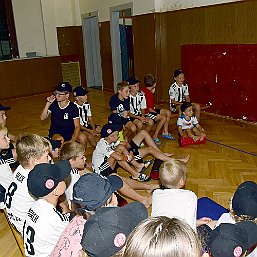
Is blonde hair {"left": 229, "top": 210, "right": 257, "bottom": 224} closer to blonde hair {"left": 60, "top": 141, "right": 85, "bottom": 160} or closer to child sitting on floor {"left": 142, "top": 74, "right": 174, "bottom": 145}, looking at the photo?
blonde hair {"left": 60, "top": 141, "right": 85, "bottom": 160}

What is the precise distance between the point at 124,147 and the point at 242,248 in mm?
3083

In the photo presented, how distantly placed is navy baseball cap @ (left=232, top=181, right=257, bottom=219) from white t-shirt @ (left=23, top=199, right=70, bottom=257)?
107 cm

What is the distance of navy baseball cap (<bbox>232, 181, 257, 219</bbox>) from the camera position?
1.93 metres

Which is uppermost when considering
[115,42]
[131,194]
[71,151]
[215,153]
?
[115,42]

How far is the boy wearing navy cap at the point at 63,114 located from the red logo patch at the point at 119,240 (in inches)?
142

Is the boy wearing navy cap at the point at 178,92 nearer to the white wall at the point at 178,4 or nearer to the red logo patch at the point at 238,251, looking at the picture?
the white wall at the point at 178,4

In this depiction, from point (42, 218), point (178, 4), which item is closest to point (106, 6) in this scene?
point (178, 4)

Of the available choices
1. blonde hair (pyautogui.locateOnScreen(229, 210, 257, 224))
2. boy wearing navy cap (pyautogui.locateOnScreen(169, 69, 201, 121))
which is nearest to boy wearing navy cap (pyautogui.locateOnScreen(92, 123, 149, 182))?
blonde hair (pyautogui.locateOnScreen(229, 210, 257, 224))

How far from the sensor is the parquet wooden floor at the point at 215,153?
12.8 ft

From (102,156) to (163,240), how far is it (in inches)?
120

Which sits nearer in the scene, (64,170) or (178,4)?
(64,170)

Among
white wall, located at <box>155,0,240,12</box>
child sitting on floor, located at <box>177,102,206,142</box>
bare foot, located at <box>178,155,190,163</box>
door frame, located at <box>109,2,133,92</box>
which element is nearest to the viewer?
bare foot, located at <box>178,155,190,163</box>

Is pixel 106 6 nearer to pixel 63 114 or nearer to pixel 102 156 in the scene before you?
pixel 63 114

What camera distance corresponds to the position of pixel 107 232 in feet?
3.97
